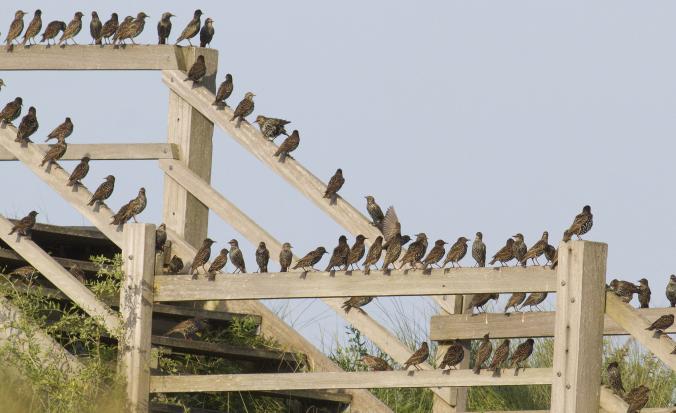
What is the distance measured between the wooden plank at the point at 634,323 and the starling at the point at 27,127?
445 centimetres

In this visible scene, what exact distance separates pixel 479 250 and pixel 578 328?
104 inches

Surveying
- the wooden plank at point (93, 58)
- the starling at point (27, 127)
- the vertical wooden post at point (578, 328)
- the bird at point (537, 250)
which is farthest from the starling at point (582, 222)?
the starling at point (27, 127)

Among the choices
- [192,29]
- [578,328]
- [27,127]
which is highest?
[192,29]

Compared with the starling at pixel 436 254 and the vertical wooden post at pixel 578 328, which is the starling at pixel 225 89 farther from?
the vertical wooden post at pixel 578 328

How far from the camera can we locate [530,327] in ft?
38.2

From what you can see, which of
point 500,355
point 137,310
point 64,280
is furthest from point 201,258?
point 500,355

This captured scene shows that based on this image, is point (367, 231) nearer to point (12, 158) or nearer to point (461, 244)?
point (461, 244)

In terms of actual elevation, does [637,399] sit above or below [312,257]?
below

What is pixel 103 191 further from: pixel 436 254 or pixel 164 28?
pixel 164 28

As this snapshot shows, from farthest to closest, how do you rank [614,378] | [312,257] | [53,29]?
[53,29] → [614,378] → [312,257]

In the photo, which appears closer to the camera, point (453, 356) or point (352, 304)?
point (453, 356)

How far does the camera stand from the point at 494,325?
38.3 ft

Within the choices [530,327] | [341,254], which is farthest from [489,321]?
[341,254]

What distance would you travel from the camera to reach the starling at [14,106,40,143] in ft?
40.8
